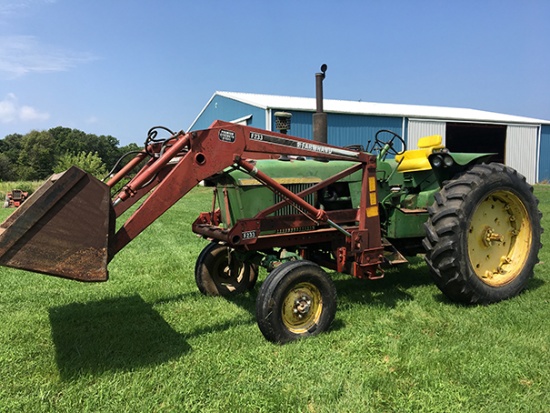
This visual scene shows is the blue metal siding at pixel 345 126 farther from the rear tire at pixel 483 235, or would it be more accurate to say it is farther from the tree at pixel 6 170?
the tree at pixel 6 170

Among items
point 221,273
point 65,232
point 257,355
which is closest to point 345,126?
point 221,273

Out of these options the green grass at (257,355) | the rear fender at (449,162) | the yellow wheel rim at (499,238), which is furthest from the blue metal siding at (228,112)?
the green grass at (257,355)

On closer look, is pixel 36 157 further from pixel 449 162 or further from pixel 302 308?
pixel 302 308

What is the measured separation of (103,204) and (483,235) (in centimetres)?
387

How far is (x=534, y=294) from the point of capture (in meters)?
4.72

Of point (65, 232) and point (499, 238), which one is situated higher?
point (65, 232)

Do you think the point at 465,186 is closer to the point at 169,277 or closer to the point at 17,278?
the point at 169,277

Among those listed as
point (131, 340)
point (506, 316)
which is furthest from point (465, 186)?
point (131, 340)

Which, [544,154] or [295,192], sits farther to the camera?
[544,154]

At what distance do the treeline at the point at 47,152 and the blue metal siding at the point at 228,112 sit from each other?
11.6 metres

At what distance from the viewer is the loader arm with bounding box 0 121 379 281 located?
262cm

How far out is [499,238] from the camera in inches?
182

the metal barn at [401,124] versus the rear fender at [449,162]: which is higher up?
the metal barn at [401,124]

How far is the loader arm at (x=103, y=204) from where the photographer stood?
2617 mm
